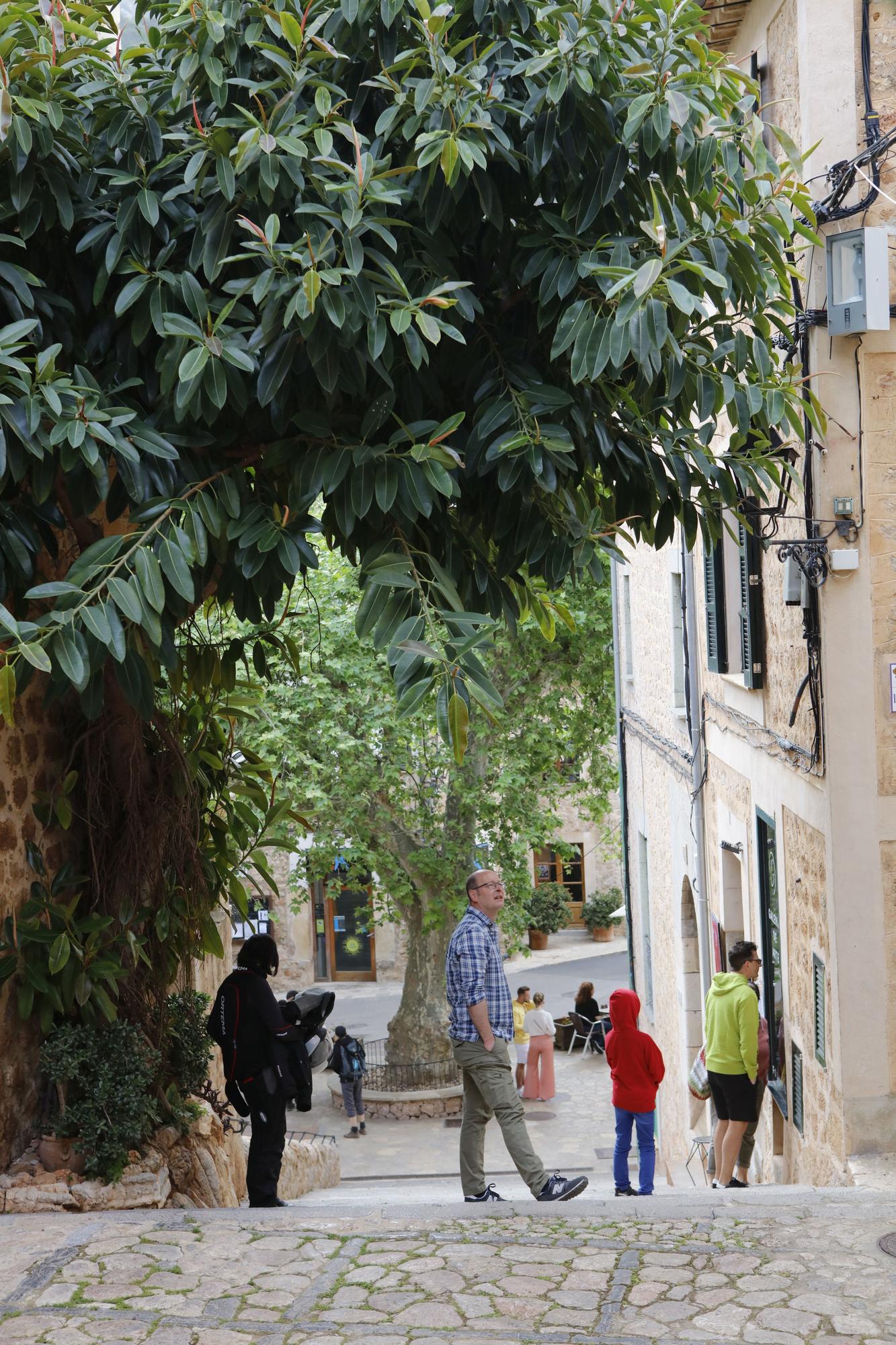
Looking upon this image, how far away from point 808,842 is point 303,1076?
2.98 m

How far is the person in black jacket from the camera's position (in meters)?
6.14

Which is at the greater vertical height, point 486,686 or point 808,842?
point 486,686

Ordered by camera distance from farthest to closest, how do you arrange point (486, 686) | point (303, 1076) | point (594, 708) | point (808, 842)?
point (594, 708) < point (808, 842) < point (303, 1076) < point (486, 686)

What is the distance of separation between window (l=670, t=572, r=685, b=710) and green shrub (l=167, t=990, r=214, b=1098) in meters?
6.91

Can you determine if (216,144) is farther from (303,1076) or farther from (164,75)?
(303,1076)

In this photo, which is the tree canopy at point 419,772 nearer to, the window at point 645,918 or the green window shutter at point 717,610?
the window at point 645,918

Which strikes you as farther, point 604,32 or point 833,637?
point 833,637

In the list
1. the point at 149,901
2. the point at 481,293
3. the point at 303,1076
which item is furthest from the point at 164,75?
the point at 303,1076

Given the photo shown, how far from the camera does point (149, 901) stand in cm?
639

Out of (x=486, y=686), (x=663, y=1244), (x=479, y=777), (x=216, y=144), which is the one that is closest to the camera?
(x=486, y=686)

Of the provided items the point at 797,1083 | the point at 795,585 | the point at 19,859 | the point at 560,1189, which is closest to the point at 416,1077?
the point at 797,1083

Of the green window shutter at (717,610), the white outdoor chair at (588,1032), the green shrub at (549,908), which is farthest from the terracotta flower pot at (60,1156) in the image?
the green shrub at (549,908)

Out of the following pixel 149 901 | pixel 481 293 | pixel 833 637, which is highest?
pixel 481 293

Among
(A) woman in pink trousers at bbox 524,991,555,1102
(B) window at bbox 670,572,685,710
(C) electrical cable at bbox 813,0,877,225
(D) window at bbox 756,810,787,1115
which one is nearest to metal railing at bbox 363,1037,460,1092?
(A) woman in pink trousers at bbox 524,991,555,1102
